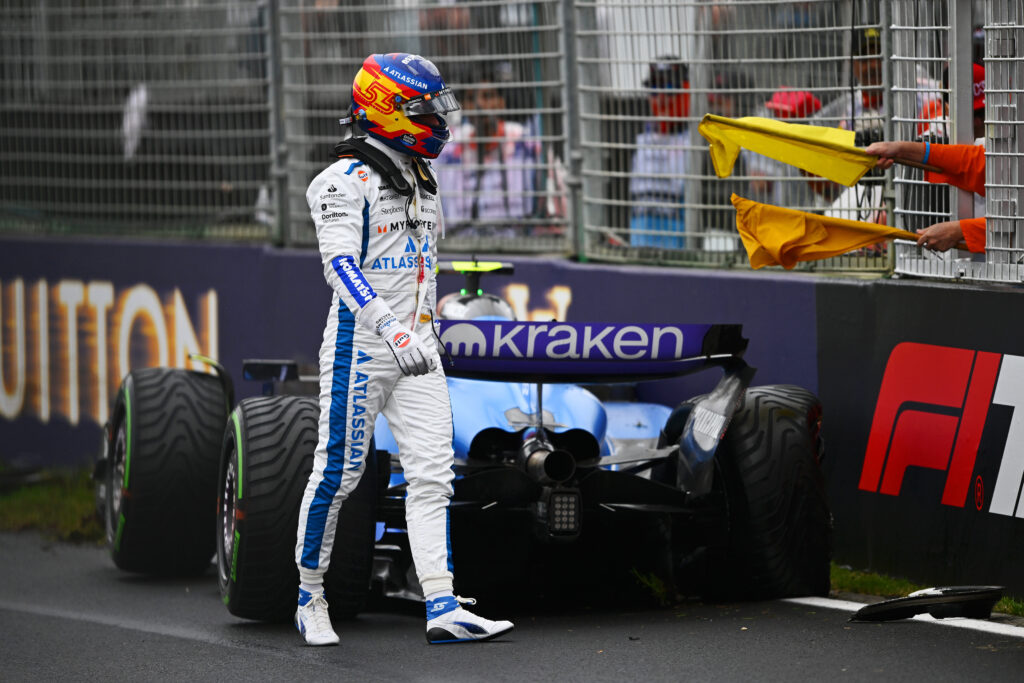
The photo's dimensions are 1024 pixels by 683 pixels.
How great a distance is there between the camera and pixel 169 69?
445 inches

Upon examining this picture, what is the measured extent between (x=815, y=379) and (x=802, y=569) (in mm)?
1218

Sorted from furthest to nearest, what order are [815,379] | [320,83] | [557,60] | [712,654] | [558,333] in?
[320,83] < [557,60] < [815,379] < [558,333] < [712,654]

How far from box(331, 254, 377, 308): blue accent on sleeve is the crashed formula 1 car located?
0.56 meters

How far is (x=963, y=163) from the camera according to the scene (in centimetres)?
679

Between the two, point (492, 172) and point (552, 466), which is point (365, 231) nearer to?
point (552, 466)

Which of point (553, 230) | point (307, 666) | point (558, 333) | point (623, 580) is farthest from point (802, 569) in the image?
point (553, 230)

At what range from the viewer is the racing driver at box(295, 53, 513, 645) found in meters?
5.80

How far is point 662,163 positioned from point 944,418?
113 inches

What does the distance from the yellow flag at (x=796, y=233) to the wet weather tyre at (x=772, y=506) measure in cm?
75

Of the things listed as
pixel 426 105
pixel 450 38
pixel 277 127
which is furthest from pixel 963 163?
pixel 277 127

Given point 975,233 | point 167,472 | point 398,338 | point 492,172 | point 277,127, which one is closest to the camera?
point 398,338

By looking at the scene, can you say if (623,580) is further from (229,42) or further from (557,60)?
(229,42)

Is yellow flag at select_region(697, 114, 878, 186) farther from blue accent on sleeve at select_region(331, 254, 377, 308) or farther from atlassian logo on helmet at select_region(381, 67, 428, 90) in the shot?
blue accent on sleeve at select_region(331, 254, 377, 308)

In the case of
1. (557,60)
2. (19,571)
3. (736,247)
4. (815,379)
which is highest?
(557,60)
